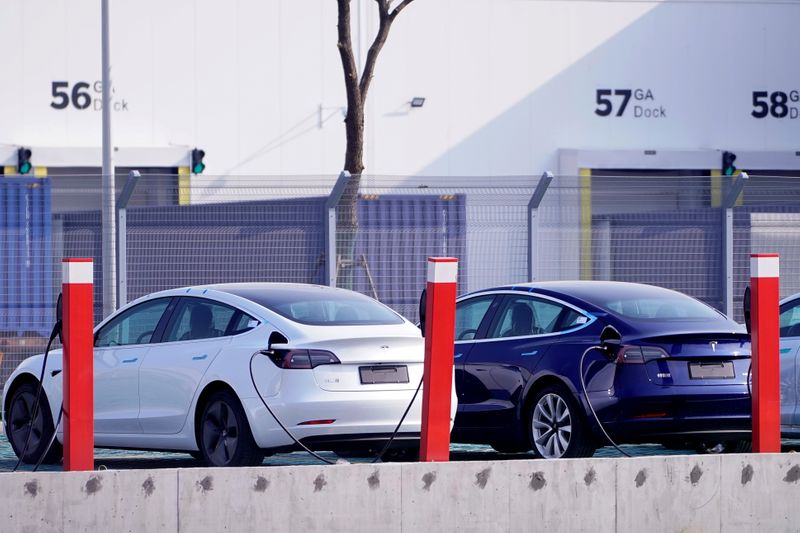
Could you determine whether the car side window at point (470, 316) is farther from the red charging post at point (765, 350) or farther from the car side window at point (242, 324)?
the red charging post at point (765, 350)

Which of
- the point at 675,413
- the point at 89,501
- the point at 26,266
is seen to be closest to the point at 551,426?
the point at 675,413

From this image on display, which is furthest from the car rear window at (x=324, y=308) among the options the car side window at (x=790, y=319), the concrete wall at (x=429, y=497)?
the car side window at (x=790, y=319)

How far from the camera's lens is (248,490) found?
8.23 m

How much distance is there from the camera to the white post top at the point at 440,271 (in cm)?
870

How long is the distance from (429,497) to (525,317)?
3.90 m

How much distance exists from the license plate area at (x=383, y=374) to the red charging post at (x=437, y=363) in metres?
1.83

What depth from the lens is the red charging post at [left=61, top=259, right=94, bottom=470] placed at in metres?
8.31

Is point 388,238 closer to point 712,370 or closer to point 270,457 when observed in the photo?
point 270,457

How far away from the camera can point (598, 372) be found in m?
11.1

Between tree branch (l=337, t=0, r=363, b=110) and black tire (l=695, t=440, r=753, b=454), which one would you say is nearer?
black tire (l=695, t=440, r=753, b=454)

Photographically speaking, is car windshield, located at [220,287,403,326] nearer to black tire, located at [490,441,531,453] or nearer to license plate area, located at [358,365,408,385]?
license plate area, located at [358,365,408,385]

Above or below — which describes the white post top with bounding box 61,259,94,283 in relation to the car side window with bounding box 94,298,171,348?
above

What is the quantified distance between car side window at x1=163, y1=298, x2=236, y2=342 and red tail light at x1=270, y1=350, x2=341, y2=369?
0.79 m

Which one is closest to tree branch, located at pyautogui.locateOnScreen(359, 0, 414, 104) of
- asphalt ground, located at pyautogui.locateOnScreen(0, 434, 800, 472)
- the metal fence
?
the metal fence
